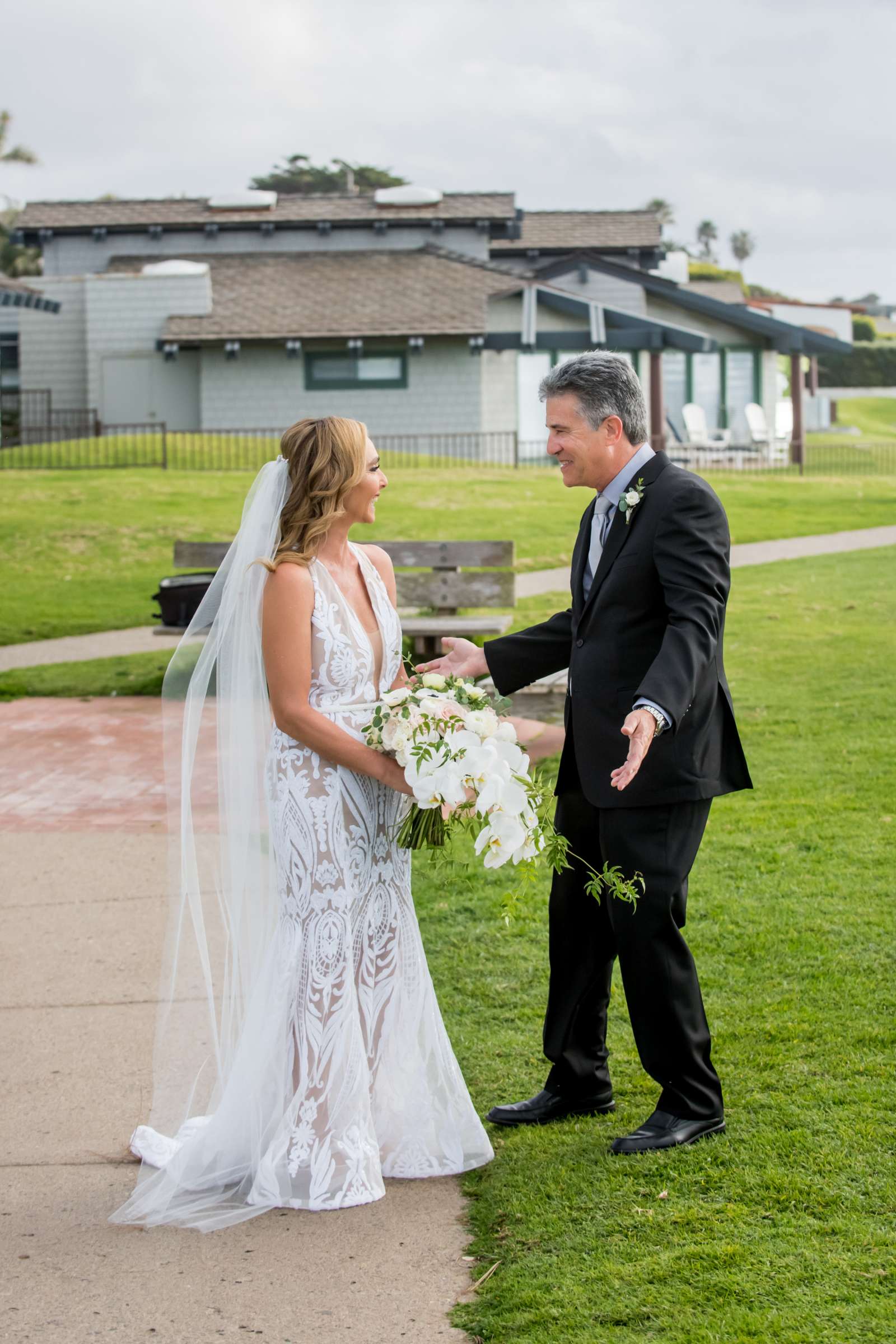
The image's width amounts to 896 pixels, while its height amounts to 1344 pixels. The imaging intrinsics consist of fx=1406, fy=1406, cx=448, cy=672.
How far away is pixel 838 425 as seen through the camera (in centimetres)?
5619

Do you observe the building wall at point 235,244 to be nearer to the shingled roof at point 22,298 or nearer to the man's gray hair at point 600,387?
the shingled roof at point 22,298

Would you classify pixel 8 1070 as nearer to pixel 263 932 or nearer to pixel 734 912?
pixel 263 932

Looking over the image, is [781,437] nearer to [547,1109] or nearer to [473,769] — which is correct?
[547,1109]

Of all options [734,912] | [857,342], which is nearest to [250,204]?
[734,912]

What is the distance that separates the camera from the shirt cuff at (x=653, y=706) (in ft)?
11.7

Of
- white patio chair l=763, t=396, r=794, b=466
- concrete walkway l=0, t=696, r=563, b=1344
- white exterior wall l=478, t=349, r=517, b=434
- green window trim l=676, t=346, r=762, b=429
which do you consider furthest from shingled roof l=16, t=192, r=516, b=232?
concrete walkway l=0, t=696, r=563, b=1344

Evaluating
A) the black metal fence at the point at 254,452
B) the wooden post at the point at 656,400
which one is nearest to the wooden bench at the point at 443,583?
the black metal fence at the point at 254,452

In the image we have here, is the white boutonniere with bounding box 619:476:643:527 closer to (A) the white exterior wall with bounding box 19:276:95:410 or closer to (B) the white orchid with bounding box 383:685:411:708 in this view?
(B) the white orchid with bounding box 383:685:411:708

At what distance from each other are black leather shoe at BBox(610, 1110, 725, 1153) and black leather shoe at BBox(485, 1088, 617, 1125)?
28 cm

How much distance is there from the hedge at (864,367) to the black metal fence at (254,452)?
125 feet

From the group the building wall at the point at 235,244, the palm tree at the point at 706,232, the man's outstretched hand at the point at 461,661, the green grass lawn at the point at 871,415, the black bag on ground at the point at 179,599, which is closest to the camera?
the man's outstretched hand at the point at 461,661

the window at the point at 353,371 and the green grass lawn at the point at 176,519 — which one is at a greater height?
the window at the point at 353,371

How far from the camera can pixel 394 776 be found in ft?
12.9

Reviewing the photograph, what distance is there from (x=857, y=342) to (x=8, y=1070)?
77101 mm
